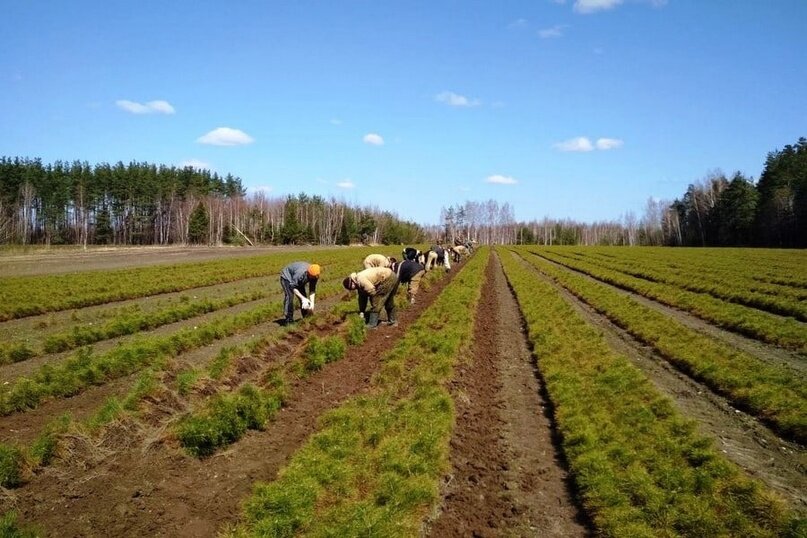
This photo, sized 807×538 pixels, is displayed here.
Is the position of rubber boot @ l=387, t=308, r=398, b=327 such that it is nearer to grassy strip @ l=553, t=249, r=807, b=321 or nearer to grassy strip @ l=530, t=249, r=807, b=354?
grassy strip @ l=530, t=249, r=807, b=354

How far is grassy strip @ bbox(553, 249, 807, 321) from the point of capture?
1834cm

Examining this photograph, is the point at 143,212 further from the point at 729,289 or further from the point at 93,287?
the point at 729,289

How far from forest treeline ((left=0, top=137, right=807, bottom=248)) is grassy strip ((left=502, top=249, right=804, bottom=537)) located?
86983 millimetres

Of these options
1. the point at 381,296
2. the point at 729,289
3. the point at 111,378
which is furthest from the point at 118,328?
the point at 729,289

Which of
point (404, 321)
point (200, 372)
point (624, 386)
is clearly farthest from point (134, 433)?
point (404, 321)

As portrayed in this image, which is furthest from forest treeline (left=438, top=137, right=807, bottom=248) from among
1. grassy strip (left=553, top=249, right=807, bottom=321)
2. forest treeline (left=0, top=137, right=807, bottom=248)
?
grassy strip (left=553, top=249, right=807, bottom=321)

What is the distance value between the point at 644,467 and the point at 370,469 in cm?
354

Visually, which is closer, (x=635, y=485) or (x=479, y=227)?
(x=635, y=485)

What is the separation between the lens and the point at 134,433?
24.2 ft

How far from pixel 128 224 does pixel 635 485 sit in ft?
397

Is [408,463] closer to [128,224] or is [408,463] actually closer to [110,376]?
[110,376]

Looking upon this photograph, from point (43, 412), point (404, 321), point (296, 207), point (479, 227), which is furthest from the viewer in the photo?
point (479, 227)

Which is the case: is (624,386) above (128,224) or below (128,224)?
below

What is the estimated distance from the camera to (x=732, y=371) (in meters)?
10.5
